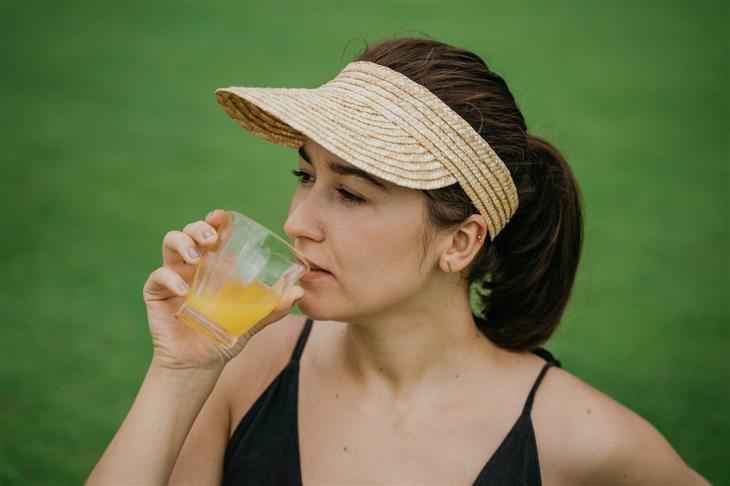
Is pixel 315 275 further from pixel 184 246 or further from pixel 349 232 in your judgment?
pixel 184 246

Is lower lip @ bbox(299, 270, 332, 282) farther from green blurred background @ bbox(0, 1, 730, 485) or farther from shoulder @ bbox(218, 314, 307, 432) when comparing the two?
green blurred background @ bbox(0, 1, 730, 485)

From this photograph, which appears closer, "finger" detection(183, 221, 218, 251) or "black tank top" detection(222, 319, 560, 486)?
"finger" detection(183, 221, 218, 251)

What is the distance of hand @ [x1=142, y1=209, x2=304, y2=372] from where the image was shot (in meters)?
2.49

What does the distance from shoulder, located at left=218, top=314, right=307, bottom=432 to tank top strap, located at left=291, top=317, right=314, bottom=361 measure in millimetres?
20

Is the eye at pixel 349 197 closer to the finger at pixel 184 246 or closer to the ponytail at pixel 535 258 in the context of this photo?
the finger at pixel 184 246

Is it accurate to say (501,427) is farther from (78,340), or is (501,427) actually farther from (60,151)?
(60,151)

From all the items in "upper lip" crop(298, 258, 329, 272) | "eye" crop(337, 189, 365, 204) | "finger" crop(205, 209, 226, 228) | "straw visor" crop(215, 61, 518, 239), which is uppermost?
"straw visor" crop(215, 61, 518, 239)

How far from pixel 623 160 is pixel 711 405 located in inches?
152

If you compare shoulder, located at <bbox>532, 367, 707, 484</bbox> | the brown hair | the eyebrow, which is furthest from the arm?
the eyebrow

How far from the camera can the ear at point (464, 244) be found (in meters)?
2.84

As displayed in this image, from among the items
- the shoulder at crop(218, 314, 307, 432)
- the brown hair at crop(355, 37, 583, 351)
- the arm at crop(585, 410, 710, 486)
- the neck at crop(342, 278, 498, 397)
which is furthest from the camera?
the shoulder at crop(218, 314, 307, 432)

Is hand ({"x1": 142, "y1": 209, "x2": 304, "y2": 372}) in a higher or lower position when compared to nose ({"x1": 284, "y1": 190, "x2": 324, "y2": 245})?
lower

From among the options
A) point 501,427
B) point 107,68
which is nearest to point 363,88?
point 501,427

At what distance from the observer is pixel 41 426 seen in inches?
179
